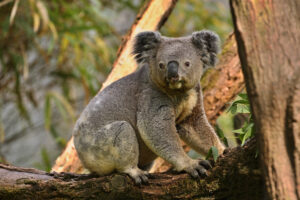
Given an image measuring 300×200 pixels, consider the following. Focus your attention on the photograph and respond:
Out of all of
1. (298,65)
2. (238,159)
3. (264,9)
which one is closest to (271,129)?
(298,65)

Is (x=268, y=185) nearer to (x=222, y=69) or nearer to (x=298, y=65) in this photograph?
(x=298, y=65)

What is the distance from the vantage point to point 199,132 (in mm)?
2943

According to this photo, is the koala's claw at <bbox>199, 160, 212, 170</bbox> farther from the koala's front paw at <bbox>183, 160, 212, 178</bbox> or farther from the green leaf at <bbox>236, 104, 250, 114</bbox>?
the green leaf at <bbox>236, 104, 250, 114</bbox>

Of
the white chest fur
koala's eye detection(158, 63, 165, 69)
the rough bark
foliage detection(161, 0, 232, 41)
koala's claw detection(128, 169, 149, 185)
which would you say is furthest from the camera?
foliage detection(161, 0, 232, 41)

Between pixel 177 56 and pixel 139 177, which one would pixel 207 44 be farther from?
pixel 139 177

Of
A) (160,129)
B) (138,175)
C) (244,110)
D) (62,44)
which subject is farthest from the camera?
(62,44)

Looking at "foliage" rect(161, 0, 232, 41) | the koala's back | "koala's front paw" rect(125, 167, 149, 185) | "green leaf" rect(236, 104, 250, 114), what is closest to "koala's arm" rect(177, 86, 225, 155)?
the koala's back

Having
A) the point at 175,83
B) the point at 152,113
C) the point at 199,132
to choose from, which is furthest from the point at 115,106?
the point at 199,132

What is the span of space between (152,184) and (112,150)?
0.43m

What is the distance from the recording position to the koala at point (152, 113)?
2609mm

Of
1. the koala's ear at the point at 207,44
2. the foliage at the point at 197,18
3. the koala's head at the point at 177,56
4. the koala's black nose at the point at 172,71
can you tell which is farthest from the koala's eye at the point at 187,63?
the foliage at the point at 197,18

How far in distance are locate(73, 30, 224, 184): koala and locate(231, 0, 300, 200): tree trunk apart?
3.15 feet

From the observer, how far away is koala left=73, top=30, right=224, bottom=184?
2.61 m

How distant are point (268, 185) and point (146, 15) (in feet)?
9.37
